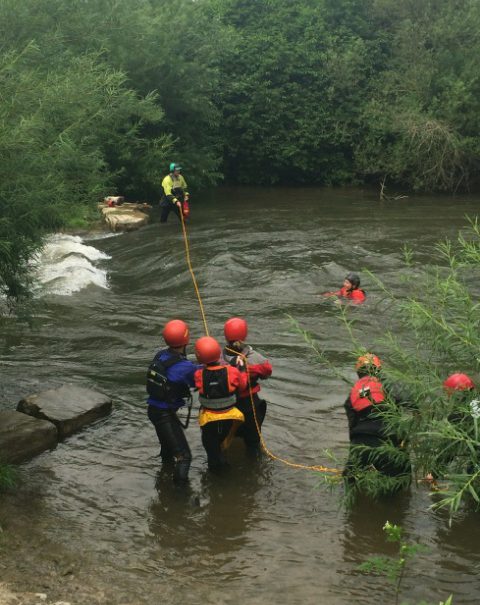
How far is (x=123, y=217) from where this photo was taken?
2277cm

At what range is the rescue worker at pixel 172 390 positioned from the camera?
7133 millimetres

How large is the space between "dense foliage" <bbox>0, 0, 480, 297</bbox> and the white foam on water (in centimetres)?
245

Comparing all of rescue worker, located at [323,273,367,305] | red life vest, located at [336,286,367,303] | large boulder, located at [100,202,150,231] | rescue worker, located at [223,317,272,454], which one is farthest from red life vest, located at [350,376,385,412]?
large boulder, located at [100,202,150,231]

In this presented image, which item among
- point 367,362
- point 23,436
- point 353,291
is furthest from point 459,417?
point 353,291

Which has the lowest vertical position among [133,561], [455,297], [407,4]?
[133,561]

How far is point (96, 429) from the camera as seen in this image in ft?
28.1

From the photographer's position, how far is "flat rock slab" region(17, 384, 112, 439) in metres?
8.37

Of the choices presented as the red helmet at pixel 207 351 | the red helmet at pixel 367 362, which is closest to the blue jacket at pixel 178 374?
the red helmet at pixel 207 351

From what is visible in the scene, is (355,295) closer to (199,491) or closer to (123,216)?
(199,491)

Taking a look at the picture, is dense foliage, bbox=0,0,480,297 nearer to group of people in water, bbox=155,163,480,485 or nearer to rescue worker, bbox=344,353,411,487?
group of people in water, bbox=155,163,480,485

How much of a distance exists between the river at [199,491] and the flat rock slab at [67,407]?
17 cm

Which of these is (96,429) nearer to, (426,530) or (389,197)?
(426,530)

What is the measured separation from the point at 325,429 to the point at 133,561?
334 centimetres

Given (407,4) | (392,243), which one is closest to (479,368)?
(392,243)
